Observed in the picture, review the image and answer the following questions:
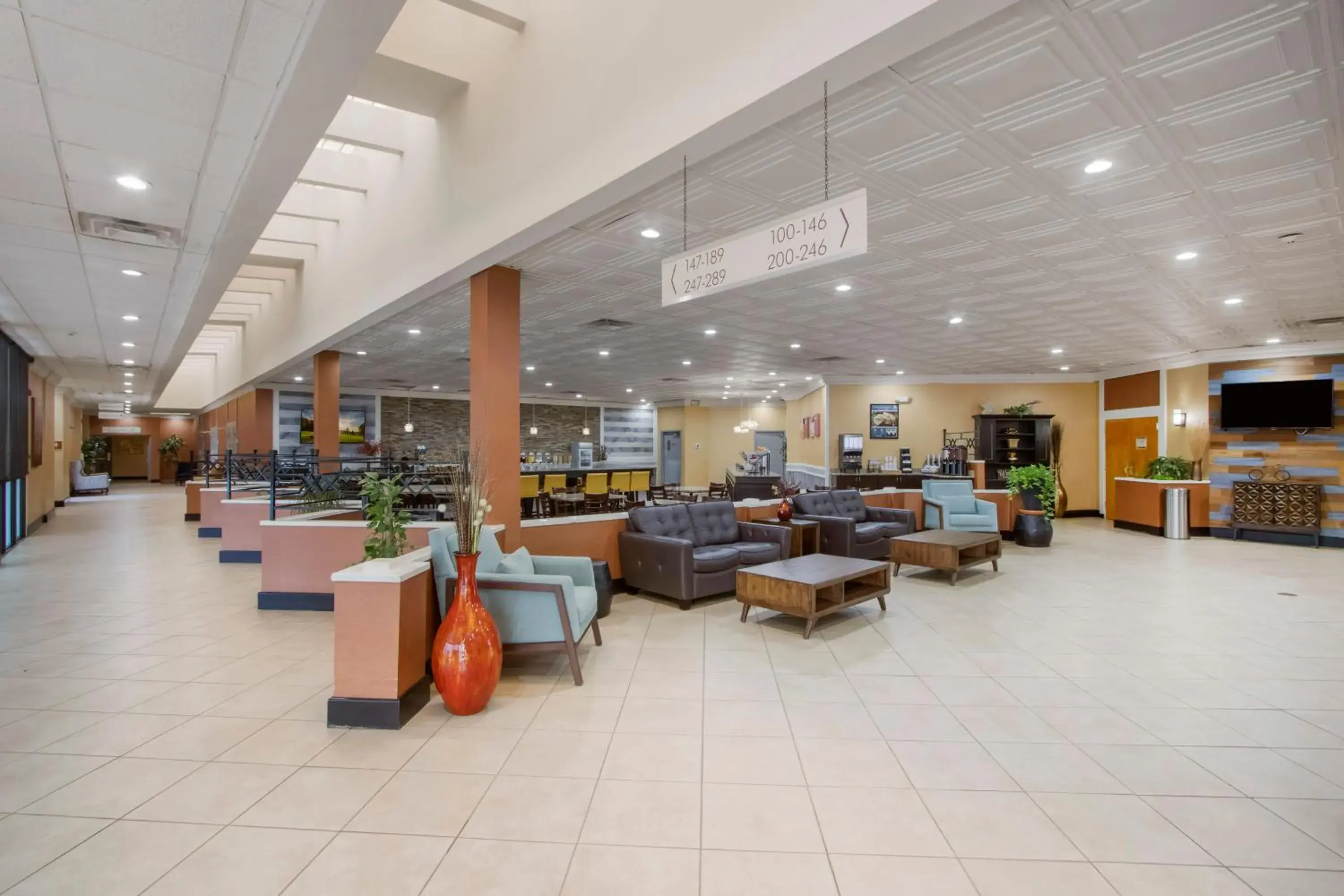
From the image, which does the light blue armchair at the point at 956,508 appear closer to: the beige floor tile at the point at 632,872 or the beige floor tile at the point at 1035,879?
the beige floor tile at the point at 1035,879

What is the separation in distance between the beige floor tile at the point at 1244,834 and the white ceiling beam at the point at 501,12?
18.7 feet

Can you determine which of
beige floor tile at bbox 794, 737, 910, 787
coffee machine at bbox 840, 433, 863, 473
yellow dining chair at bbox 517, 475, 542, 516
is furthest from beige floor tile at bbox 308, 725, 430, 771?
coffee machine at bbox 840, 433, 863, 473

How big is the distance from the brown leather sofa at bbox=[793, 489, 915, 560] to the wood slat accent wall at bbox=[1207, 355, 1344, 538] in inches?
258

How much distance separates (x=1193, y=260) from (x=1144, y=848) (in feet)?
17.8

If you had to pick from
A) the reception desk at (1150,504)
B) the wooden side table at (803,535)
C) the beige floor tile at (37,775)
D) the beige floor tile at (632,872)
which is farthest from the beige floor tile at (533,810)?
the reception desk at (1150,504)

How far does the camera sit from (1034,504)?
31.7 ft

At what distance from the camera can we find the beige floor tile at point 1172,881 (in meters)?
2.04

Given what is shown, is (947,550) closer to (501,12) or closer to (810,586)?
(810,586)

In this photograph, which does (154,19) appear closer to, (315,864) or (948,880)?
(315,864)

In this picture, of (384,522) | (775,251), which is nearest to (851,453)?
(775,251)

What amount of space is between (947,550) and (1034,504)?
13.2 ft

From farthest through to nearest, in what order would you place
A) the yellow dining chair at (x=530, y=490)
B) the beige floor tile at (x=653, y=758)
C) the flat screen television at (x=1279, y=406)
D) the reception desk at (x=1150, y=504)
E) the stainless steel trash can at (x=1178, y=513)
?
the reception desk at (x=1150, y=504) < the stainless steel trash can at (x=1178, y=513) < the yellow dining chair at (x=530, y=490) < the flat screen television at (x=1279, y=406) < the beige floor tile at (x=653, y=758)

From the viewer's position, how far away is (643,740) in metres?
3.11

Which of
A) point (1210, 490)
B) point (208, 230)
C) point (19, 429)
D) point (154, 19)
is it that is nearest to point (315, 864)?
point (154, 19)
